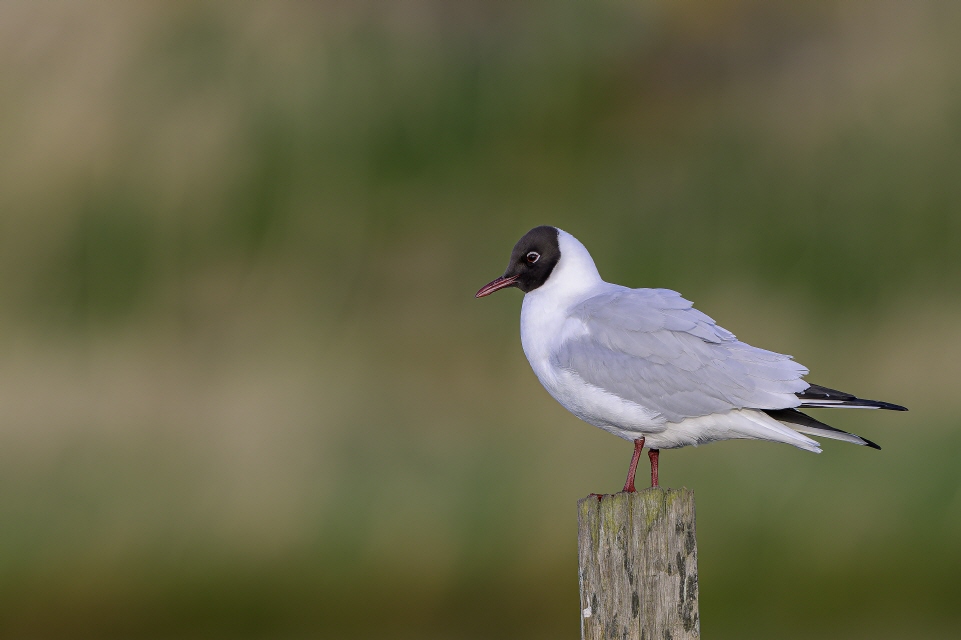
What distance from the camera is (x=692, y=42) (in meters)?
13.7

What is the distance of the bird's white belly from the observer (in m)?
4.74

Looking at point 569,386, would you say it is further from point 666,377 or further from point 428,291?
point 428,291

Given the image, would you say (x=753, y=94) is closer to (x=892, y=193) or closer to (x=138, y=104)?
(x=892, y=193)

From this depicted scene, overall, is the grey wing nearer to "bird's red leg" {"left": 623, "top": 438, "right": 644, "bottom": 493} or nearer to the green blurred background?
"bird's red leg" {"left": 623, "top": 438, "right": 644, "bottom": 493}

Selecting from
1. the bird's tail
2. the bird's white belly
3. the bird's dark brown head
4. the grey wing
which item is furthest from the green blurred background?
the bird's tail

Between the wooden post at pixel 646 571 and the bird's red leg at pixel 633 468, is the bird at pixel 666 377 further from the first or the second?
the wooden post at pixel 646 571

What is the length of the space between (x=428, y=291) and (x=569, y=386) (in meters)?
7.04

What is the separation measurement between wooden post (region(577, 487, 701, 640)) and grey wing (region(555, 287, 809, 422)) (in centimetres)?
76

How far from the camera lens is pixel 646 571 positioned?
393cm

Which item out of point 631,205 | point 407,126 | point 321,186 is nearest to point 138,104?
point 321,186

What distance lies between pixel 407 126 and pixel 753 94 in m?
4.20

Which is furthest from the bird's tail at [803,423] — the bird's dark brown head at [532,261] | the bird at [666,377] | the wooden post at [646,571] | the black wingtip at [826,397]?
the bird's dark brown head at [532,261]

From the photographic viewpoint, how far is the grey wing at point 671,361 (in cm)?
463

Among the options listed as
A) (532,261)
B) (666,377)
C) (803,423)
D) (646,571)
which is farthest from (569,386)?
(646,571)
